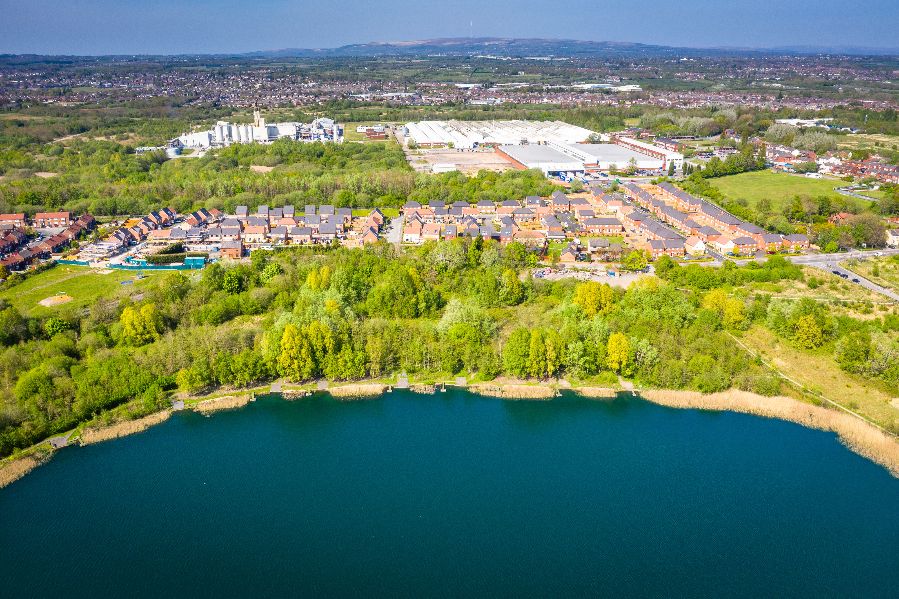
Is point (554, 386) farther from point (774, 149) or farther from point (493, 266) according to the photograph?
point (774, 149)

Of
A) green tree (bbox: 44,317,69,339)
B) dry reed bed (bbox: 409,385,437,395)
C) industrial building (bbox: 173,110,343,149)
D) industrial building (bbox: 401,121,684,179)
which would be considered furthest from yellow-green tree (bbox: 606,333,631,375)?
industrial building (bbox: 173,110,343,149)

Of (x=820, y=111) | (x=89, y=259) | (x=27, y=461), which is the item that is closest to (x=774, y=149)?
(x=820, y=111)

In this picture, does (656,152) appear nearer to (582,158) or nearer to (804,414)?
(582,158)

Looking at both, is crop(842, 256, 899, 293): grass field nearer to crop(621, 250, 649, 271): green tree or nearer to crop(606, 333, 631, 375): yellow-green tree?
crop(621, 250, 649, 271): green tree

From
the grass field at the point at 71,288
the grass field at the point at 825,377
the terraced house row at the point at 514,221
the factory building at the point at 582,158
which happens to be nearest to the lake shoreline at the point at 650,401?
the grass field at the point at 825,377

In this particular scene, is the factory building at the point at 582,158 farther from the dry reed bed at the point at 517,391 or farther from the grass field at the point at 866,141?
the dry reed bed at the point at 517,391

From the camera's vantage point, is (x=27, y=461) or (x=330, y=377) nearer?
(x=27, y=461)
